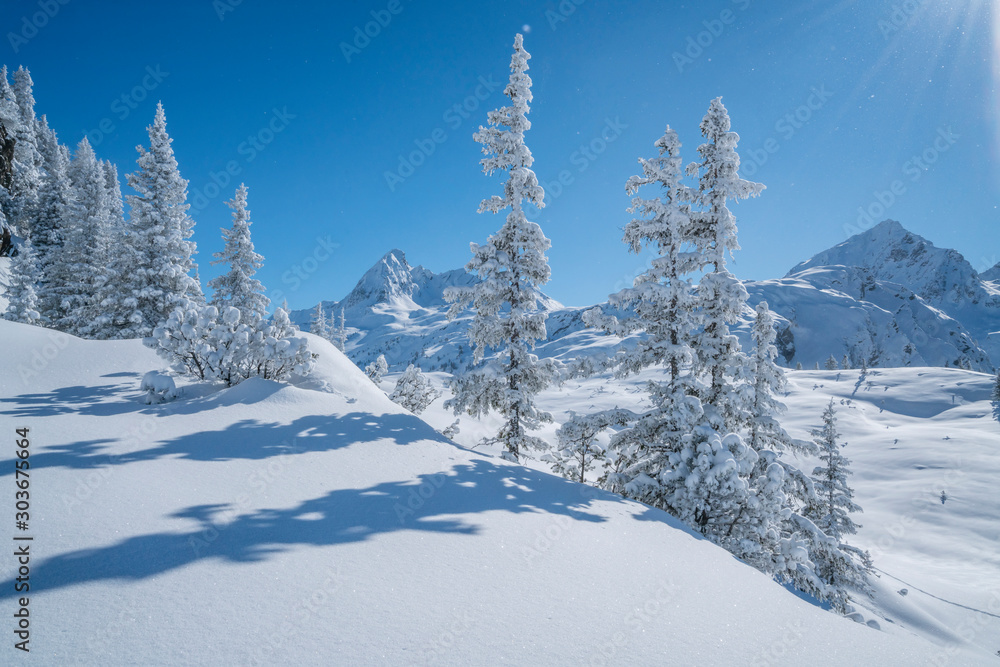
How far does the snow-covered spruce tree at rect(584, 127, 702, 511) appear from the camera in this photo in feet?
35.7

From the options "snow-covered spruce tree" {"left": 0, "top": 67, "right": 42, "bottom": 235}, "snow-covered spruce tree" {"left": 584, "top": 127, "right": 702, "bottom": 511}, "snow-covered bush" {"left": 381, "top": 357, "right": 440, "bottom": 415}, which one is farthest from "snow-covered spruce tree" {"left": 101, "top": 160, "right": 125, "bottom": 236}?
"snow-covered spruce tree" {"left": 584, "top": 127, "right": 702, "bottom": 511}

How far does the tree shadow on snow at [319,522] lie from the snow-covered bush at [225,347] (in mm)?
5052

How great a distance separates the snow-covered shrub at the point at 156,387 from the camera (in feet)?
23.7

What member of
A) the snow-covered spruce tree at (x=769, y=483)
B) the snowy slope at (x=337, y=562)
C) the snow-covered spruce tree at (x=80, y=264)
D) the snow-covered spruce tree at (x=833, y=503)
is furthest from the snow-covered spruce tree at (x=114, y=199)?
the snow-covered spruce tree at (x=833, y=503)

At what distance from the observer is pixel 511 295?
12.4 metres

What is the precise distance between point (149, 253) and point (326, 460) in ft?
68.3

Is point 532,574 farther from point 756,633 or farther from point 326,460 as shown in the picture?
point 326,460

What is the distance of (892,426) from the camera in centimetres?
7419

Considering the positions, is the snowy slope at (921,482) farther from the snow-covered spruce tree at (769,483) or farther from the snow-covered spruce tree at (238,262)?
the snow-covered spruce tree at (238,262)

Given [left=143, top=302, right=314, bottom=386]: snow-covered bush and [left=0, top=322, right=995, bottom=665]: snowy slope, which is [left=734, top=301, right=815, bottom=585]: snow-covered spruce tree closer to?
[left=0, top=322, right=995, bottom=665]: snowy slope

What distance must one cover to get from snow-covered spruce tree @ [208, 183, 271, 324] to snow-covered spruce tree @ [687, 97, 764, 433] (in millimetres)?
23506

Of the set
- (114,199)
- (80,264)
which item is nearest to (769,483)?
(80,264)

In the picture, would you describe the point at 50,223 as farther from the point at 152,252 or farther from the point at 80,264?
the point at 152,252

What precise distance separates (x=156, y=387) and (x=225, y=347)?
1827 mm
